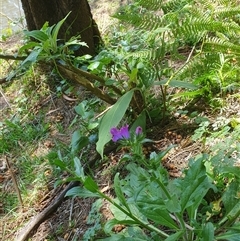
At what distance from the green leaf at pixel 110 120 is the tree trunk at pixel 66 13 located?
3.87ft

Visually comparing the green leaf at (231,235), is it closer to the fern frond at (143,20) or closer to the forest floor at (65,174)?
the forest floor at (65,174)

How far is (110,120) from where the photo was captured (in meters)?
1.73

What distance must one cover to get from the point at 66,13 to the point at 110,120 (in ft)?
4.49

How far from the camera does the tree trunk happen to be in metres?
2.79

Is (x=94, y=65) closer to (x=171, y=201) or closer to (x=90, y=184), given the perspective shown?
(x=90, y=184)

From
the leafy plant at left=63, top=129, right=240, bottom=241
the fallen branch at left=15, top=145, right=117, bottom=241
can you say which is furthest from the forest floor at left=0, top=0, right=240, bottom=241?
the leafy plant at left=63, top=129, right=240, bottom=241

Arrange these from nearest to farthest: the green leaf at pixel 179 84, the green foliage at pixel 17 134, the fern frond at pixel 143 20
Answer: the green leaf at pixel 179 84
the fern frond at pixel 143 20
the green foliage at pixel 17 134

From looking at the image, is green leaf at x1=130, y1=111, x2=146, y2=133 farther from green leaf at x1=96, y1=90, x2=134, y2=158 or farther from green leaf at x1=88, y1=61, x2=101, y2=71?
green leaf at x1=88, y1=61, x2=101, y2=71

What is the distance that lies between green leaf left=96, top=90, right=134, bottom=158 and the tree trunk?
3.87 feet

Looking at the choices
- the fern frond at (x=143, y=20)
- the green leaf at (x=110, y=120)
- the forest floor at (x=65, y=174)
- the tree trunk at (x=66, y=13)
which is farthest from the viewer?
the tree trunk at (x=66, y=13)

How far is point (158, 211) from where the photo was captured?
Result: 3.96ft

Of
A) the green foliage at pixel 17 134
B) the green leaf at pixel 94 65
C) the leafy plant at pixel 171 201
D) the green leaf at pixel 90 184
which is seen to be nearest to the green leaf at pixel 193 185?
the leafy plant at pixel 171 201

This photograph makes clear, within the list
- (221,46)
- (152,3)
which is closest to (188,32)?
(221,46)

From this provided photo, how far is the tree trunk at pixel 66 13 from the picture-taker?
9.15 ft
